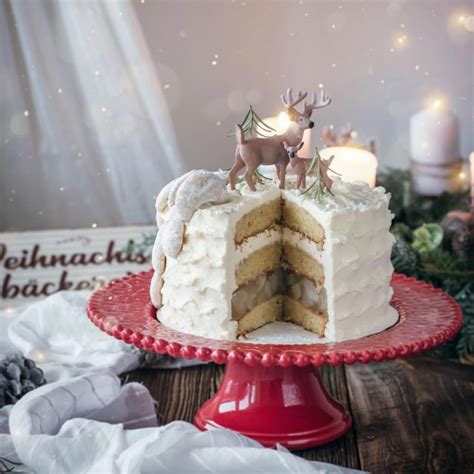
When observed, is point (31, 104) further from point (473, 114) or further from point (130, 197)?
point (473, 114)

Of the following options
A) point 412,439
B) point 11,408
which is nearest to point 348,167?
point 412,439

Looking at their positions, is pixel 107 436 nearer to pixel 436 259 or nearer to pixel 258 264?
pixel 258 264

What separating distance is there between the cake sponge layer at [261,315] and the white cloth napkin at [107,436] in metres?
0.34

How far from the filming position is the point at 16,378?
2688mm

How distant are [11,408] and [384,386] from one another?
1095mm

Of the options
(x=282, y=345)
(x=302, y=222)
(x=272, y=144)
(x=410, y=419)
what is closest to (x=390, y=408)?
(x=410, y=419)

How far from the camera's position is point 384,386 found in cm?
287

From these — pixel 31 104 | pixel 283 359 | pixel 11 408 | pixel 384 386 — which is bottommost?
pixel 384 386

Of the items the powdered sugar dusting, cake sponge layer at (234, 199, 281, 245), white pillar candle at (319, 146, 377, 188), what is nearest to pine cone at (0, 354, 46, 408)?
the powdered sugar dusting

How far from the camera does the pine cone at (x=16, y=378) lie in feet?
8.73

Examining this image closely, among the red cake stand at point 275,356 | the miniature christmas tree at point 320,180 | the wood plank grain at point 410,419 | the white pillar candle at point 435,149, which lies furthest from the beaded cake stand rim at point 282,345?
the white pillar candle at point 435,149

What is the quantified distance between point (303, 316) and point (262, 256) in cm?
20

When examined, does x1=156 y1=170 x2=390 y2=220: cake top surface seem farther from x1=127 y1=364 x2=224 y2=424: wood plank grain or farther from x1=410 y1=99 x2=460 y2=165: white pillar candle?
x1=410 y1=99 x2=460 y2=165: white pillar candle

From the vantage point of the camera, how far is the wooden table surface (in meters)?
2.40
